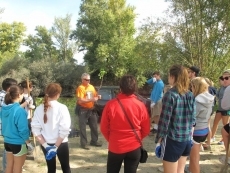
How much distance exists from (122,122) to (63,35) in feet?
128

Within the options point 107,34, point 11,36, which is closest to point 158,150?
point 107,34

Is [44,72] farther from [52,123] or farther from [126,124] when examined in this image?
[126,124]

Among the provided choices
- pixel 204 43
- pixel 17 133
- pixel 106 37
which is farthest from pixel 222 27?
pixel 106 37

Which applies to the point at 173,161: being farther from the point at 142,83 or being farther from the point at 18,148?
the point at 142,83

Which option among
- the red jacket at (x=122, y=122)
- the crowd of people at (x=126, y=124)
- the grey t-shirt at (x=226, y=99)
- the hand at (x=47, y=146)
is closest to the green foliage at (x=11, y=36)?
the crowd of people at (x=126, y=124)

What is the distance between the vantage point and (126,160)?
9.50 feet

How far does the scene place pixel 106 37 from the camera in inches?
1174

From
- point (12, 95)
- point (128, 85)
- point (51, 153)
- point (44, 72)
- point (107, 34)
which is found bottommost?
point (51, 153)

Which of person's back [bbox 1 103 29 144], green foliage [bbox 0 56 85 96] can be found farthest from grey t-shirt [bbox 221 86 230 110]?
green foliage [bbox 0 56 85 96]

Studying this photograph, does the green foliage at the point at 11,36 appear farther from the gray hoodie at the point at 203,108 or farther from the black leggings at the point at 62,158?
the gray hoodie at the point at 203,108

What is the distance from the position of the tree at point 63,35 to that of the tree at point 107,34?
21.5 feet

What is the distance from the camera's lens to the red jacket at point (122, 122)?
273cm

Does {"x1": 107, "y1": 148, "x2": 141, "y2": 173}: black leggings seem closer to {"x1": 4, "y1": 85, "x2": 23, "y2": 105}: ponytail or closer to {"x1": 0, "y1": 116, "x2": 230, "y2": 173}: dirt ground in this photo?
{"x1": 4, "y1": 85, "x2": 23, "y2": 105}: ponytail

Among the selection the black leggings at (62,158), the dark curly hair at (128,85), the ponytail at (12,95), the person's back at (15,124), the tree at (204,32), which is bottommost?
the black leggings at (62,158)
